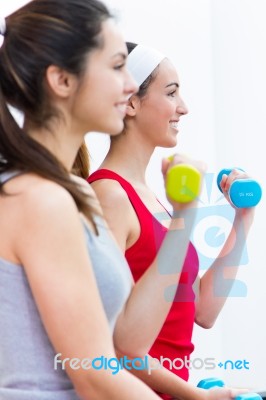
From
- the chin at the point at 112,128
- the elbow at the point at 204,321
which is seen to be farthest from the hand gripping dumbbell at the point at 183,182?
the elbow at the point at 204,321

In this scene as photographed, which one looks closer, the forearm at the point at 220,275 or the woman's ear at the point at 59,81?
the woman's ear at the point at 59,81

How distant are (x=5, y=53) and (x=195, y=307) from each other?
2.46ft

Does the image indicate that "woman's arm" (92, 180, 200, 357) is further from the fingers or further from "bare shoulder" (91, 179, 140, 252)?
the fingers

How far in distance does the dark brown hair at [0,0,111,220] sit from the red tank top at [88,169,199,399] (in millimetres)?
378

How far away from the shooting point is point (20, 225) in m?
1.00

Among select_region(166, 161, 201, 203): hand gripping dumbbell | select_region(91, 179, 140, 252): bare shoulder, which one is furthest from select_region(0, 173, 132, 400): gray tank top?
select_region(91, 179, 140, 252): bare shoulder

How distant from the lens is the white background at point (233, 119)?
9.36 feet

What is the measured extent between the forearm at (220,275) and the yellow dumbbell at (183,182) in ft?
1.84

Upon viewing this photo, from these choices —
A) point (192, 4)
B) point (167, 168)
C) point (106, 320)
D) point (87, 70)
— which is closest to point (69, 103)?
point (87, 70)

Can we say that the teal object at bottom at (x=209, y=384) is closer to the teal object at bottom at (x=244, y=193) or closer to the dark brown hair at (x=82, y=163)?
the teal object at bottom at (x=244, y=193)

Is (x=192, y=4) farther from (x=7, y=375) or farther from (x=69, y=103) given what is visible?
(x=7, y=375)

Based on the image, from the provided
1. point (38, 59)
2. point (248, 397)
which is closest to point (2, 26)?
point (38, 59)

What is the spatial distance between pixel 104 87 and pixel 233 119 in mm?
1835

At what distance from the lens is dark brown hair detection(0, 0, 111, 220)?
3.58 ft
